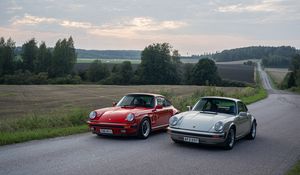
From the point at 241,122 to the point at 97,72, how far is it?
4037 inches

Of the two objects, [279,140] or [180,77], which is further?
[180,77]

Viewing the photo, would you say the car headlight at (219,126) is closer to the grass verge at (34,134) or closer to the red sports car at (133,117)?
the red sports car at (133,117)

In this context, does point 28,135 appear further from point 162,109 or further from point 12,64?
point 12,64

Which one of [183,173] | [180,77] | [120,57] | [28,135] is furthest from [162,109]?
[120,57]

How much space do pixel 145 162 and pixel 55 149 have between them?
2435mm

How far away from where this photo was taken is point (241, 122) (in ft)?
37.4

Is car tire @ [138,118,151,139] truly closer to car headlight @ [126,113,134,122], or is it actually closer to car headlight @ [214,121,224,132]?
car headlight @ [126,113,134,122]

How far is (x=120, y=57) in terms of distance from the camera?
164 m

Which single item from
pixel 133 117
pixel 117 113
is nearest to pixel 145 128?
pixel 133 117

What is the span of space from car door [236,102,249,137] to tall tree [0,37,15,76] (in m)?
95.2

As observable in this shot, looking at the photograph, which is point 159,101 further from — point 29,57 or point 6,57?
point 29,57

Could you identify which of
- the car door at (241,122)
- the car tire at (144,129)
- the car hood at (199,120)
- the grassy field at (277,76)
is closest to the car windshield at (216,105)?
the car door at (241,122)

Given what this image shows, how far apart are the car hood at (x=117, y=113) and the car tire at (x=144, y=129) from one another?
0.30 m

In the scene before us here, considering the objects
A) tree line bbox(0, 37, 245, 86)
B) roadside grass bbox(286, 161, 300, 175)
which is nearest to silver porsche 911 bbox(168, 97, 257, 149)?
roadside grass bbox(286, 161, 300, 175)
